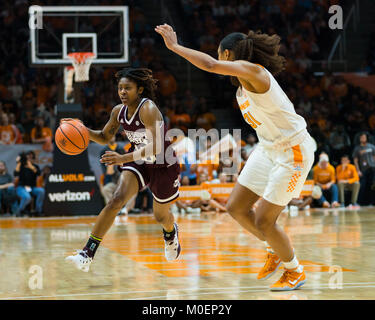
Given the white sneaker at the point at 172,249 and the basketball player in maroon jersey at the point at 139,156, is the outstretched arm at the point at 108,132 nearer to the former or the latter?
the basketball player in maroon jersey at the point at 139,156

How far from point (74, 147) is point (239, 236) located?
157 inches

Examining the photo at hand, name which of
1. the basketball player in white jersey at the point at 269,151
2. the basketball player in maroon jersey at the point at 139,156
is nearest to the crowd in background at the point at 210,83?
the basketball player in maroon jersey at the point at 139,156

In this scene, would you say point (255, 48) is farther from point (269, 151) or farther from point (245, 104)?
point (269, 151)

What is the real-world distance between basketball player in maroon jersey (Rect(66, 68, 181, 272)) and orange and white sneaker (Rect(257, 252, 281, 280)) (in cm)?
140

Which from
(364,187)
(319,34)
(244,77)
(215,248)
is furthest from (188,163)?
(244,77)

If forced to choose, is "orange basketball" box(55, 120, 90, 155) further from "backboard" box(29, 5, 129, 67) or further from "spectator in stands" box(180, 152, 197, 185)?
"spectator in stands" box(180, 152, 197, 185)

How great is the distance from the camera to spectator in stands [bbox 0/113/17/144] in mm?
15312

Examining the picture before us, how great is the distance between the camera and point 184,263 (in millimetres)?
6895

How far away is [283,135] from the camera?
5234mm

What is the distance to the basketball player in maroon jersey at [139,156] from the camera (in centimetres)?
598

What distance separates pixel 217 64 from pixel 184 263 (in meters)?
2.91

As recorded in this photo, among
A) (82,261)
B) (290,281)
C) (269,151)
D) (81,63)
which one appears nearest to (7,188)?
(81,63)

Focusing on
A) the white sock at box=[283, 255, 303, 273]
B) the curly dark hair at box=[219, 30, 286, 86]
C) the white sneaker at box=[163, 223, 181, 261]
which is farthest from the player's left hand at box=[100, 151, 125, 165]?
the white sock at box=[283, 255, 303, 273]

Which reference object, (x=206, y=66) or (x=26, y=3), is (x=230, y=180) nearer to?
(x=26, y=3)
